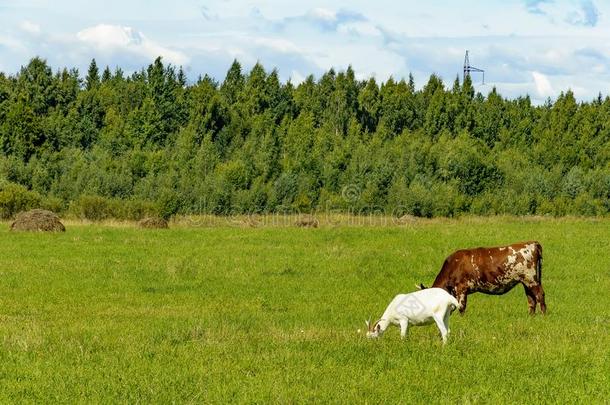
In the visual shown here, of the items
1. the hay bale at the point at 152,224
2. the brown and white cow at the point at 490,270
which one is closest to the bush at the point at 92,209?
the hay bale at the point at 152,224

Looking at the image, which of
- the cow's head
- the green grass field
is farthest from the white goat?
the green grass field

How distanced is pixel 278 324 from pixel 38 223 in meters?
24.4

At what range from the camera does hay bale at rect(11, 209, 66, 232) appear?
123 ft

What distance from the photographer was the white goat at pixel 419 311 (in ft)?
45.9

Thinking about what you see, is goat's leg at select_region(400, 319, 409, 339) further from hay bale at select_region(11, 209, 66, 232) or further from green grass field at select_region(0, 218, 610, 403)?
hay bale at select_region(11, 209, 66, 232)

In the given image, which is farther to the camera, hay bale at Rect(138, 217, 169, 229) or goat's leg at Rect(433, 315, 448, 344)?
hay bale at Rect(138, 217, 169, 229)

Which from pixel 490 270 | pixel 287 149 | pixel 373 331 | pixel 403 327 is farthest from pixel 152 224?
pixel 287 149

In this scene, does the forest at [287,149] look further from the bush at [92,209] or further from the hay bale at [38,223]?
the hay bale at [38,223]

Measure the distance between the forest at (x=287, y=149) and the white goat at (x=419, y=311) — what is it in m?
40.9

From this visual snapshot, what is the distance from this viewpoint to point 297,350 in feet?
41.2

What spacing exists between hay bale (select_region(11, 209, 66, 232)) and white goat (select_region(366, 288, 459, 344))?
88.7 feet

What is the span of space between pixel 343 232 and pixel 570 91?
98.7 m

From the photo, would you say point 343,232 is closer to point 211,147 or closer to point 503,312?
point 503,312

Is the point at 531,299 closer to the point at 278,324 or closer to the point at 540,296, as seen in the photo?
the point at 540,296
